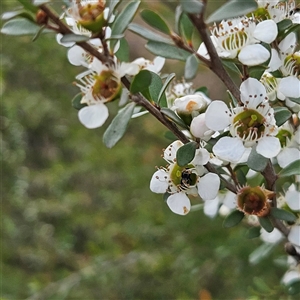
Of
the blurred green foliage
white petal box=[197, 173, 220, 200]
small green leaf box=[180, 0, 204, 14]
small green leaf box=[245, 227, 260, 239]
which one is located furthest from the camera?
the blurred green foliage

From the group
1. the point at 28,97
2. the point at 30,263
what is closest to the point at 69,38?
the point at 28,97

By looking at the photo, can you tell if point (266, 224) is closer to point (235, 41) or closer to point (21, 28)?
point (235, 41)

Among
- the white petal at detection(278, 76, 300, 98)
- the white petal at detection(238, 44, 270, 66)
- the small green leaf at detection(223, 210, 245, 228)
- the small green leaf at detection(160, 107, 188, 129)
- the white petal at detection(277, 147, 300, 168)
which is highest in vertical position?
the white petal at detection(238, 44, 270, 66)

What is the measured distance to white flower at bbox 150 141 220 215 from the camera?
0.39m

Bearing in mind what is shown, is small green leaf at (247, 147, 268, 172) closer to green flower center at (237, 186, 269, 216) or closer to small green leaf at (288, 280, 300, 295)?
green flower center at (237, 186, 269, 216)

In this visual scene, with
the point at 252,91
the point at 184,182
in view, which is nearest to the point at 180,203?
the point at 184,182

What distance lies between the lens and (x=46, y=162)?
6.37 ft

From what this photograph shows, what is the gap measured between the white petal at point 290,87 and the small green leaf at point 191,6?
0.41 feet

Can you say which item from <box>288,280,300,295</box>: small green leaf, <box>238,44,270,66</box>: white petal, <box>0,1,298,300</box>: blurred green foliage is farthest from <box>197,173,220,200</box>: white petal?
<box>0,1,298,300</box>: blurred green foliage

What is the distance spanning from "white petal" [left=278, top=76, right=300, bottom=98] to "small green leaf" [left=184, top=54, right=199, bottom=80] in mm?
90

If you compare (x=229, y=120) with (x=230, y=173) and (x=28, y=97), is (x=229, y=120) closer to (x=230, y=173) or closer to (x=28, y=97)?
(x=230, y=173)

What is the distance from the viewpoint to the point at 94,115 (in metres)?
0.36

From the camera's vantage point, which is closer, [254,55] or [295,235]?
[254,55]

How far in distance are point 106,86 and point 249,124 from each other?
0.13 metres
